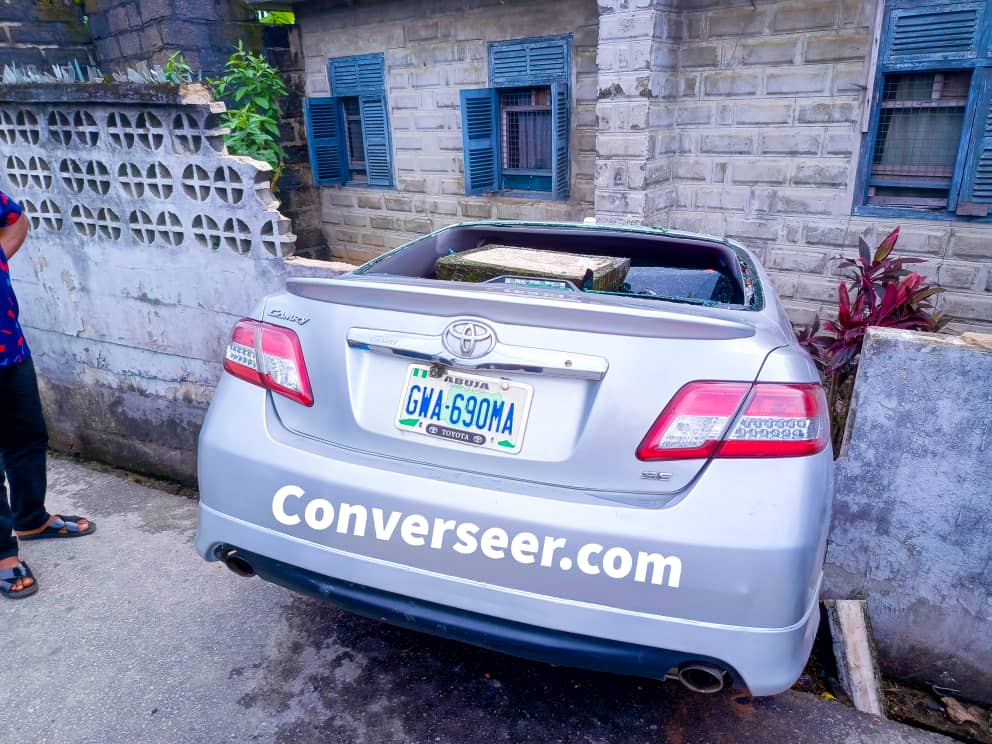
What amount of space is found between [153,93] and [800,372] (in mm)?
3119

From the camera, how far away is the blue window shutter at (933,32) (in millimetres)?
4453

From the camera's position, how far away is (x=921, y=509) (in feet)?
7.64

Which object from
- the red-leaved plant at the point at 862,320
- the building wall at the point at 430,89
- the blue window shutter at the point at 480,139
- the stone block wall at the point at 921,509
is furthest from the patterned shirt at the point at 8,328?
the building wall at the point at 430,89

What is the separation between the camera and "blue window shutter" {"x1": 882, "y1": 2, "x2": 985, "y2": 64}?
175 inches

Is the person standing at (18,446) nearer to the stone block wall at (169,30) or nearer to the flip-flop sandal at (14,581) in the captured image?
the flip-flop sandal at (14,581)

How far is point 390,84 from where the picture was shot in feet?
23.8

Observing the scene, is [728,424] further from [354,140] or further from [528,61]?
[354,140]

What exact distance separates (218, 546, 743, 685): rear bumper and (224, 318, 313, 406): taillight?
456 mm

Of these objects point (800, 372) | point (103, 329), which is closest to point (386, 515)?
Answer: point (800, 372)

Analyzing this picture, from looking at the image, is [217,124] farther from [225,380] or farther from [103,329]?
[225,380]

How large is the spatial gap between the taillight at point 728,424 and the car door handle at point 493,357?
190mm

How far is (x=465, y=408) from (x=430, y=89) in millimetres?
5998

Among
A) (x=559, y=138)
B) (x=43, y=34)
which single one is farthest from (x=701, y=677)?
(x=43, y=34)

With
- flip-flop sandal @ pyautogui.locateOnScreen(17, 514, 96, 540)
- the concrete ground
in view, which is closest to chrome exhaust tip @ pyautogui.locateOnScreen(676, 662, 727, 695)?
the concrete ground
